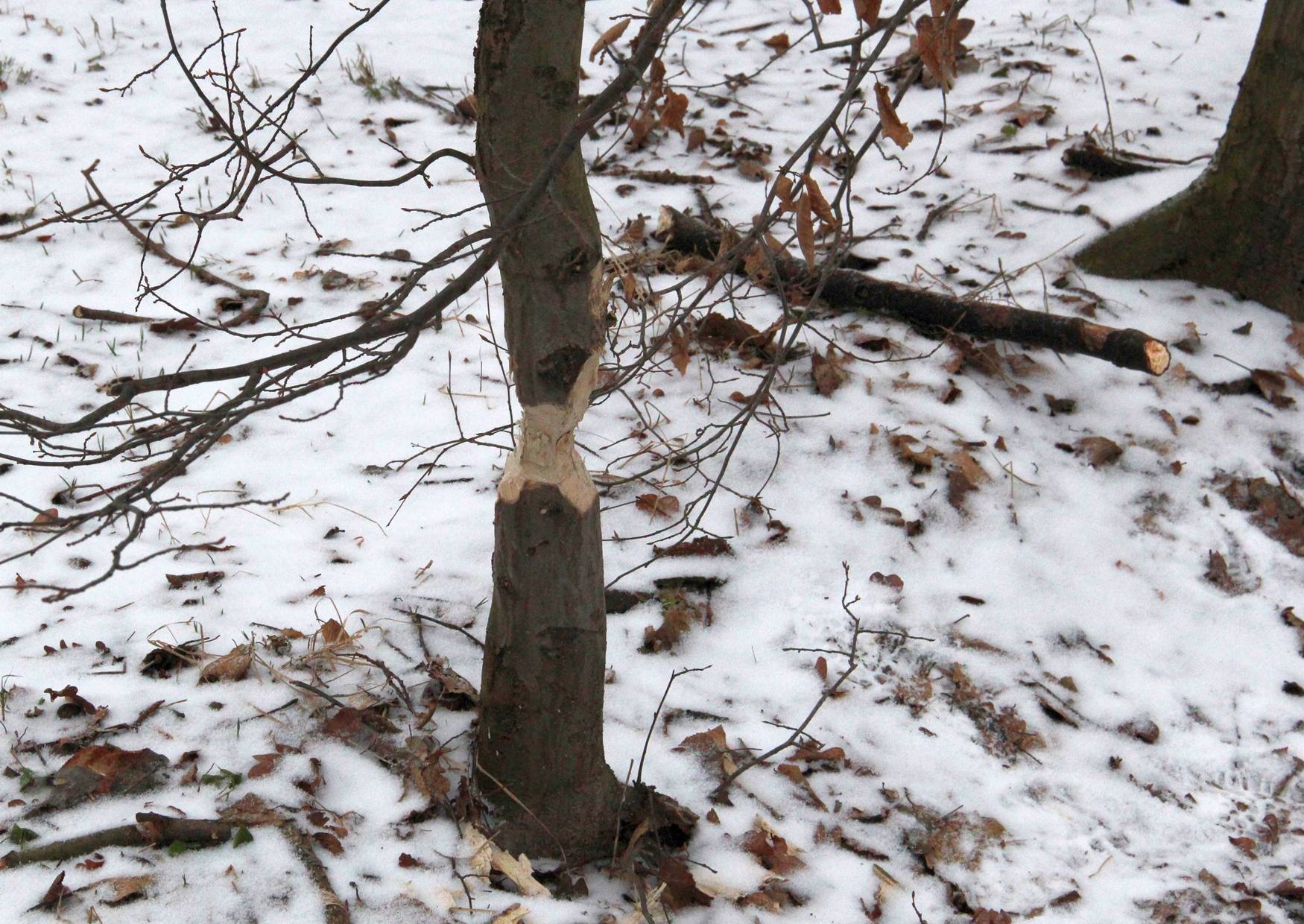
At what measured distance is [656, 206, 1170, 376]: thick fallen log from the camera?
122 inches

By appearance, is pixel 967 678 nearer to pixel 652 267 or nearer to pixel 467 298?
pixel 652 267

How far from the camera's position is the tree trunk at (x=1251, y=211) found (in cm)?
340

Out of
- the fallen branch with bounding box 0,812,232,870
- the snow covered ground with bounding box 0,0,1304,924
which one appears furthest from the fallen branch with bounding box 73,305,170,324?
the fallen branch with bounding box 0,812,232,870

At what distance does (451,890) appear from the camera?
1.94 meters

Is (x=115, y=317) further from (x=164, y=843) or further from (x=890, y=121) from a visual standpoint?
(x=890, y=121)

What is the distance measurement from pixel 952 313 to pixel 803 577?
3.76 ft

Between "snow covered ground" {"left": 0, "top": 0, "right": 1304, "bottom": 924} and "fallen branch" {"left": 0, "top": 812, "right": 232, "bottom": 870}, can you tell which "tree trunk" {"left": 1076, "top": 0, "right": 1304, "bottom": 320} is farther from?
"fallen branch" {"left": 0, "top": 812, "right": 232, "bottom": 870}

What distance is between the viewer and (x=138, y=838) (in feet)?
6.21

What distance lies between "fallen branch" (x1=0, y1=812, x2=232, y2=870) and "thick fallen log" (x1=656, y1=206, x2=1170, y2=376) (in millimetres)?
1978

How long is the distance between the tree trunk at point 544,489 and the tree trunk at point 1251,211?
2.58m

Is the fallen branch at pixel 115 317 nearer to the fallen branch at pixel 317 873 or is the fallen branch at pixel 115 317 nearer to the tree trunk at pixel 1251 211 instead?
the fallen branch at pixel 317 873

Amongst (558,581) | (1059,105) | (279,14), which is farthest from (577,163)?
(279,14)

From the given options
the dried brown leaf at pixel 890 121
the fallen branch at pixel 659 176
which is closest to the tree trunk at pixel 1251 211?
the fallen branch at pixel 659 176

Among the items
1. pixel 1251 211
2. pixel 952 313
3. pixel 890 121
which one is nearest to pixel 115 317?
pixel 952 313
